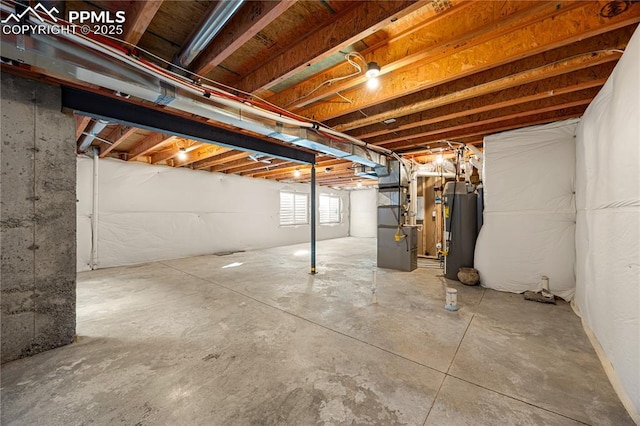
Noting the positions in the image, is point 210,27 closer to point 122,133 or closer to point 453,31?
point 453,31

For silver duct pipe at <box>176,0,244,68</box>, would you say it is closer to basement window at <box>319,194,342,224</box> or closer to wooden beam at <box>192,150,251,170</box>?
wooden beam at <box>192,150,251,170</box>

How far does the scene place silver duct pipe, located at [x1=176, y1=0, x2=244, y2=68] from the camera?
124cm

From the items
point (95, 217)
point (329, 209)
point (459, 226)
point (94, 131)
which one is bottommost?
point (459, 226)

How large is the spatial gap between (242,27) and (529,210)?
3.75 m

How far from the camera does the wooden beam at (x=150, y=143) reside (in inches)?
142

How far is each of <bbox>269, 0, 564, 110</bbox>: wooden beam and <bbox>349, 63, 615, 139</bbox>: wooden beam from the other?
0.86 m

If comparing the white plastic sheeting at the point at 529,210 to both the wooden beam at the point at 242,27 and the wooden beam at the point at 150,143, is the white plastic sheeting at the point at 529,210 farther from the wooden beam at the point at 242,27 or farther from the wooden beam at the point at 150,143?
the wooden beam at the point at 150,143

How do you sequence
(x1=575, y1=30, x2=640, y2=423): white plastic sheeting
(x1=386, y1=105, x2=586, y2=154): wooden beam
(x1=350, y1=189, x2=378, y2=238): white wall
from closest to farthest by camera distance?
1. (x1=575, y1=30, x2=640, y2=423): white plastic sheeting
2. (x1=386, y1=105, x2=586, y2=154): wooden beam
3. (x1=350, y1=189, x2=378, y2=238): white wall

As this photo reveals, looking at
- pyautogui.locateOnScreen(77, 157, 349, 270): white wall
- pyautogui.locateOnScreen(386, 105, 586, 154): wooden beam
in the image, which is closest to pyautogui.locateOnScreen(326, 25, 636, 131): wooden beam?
A: pyautogui.locateOnScreen(386, 105, 586, 154): wooden beam

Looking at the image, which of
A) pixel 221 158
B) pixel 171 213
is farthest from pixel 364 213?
pixel 171 213

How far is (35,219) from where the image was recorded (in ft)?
5.87

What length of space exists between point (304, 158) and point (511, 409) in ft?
11.7

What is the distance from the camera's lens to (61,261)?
74.2 inches

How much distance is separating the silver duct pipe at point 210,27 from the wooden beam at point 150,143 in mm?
2099
